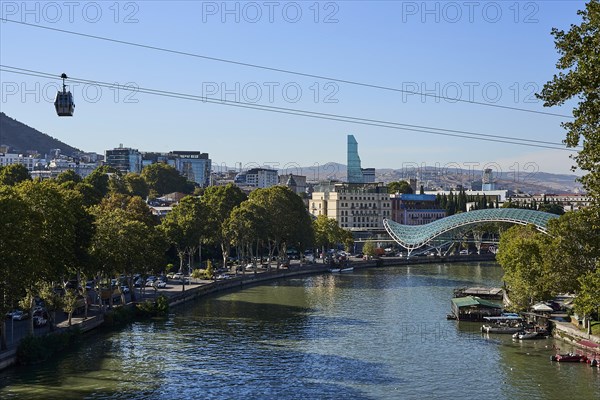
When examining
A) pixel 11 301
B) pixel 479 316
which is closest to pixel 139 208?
pixel 479 316

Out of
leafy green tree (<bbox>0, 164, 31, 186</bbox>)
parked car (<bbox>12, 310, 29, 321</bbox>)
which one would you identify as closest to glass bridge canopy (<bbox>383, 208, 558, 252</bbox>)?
leafy green tree (<bbox>0, 164, 31, 186</bbox>)

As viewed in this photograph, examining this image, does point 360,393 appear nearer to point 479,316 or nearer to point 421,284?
point 479,316

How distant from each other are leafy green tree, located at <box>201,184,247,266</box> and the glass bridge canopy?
3322cm

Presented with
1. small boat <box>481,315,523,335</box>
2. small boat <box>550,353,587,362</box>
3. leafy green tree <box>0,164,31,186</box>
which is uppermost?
leafy green tree <box>0,164,31,186</box>

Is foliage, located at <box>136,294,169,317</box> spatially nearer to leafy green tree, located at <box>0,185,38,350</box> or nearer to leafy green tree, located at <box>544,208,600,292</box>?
leafy green tree, located at <box>0,185,38,350</box>

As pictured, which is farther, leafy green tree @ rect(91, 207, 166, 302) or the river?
leafy green tree @ rect(91, 207, 166, 302)

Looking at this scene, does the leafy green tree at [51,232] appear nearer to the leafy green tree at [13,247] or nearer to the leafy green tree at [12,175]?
the leafy green tree at [13,247]

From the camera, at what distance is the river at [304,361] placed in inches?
Answer: 1510

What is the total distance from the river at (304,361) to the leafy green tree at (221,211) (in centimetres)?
2275

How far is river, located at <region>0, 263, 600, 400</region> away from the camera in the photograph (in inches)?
1510

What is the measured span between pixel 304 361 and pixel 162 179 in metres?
135

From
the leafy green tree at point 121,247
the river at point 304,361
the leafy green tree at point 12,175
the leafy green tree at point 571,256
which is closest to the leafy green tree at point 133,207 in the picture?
the leafy green tree at point 12,175

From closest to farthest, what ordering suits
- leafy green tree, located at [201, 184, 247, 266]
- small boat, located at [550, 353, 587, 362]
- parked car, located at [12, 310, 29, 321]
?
small boat, located at [550, 353, 587, 362] → parked car, located at [12, 310, 29, 321] → leafy green tree, located at [201, 184, 247, 266]

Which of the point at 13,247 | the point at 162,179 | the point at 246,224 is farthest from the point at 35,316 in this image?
the point at 162,179
